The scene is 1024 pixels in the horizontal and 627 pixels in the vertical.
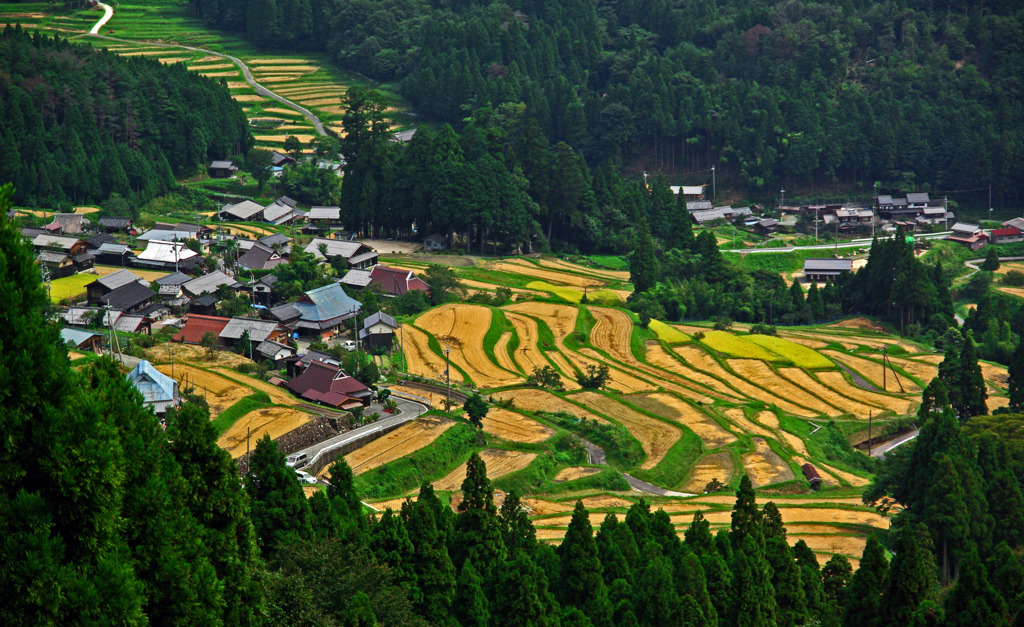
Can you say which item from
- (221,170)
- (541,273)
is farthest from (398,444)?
(221,170)

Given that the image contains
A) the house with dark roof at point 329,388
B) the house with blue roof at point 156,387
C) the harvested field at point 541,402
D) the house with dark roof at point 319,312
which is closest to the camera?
the house with blue roof at point 156,387

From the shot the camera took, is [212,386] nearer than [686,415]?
Yes

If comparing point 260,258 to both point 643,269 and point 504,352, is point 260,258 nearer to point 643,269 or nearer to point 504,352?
point 504,352

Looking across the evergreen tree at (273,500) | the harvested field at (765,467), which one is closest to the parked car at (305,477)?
the evergreen tree at (273,500)

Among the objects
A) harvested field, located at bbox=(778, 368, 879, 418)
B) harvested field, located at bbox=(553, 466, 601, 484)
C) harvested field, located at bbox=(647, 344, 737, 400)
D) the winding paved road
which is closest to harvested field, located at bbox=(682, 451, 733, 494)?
harvested field, located at bbox=(553, 466, 601, 484)

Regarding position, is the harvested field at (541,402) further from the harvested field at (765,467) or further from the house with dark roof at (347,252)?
the house with dark roof at (347,252)

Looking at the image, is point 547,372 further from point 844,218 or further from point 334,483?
point 844,218

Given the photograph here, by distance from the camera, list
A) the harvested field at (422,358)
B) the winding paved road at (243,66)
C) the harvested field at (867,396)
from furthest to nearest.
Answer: the winding paved road at (243,66)
the harvested field at (867,396)
the harvested field at (422,358)

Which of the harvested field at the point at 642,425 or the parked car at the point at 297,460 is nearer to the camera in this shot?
the parked car at the point at 297,460
